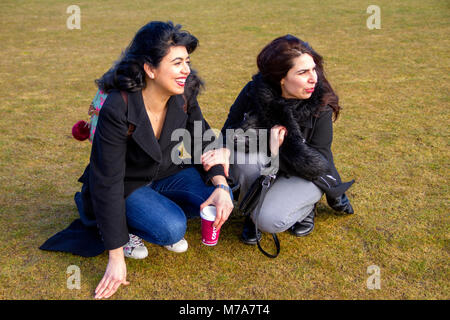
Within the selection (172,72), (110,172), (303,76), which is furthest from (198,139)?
(303,76)

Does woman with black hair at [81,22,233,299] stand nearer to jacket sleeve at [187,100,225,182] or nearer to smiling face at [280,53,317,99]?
jacket sleeve at [187,100,225,182]

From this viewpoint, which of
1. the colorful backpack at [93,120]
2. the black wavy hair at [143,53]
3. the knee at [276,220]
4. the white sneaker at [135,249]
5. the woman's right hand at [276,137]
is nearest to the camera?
the black wavy hair at [143,53]

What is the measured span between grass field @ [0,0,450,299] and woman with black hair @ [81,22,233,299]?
31cm

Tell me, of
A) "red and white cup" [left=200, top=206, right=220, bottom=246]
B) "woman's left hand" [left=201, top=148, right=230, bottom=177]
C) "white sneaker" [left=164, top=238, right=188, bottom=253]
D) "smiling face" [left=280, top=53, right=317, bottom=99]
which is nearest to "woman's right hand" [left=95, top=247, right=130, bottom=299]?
"white sneaker" [left=164, top=238, right=188, bottom=253]

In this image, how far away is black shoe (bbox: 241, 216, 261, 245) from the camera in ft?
10.6

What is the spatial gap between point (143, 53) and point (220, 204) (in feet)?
3.41

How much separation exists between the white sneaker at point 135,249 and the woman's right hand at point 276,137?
3.77 feet

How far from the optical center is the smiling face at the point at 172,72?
108 inches

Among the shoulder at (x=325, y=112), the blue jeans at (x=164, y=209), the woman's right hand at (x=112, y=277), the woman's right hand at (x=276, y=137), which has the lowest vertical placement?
the woman's right hand at (x=112, y=277)

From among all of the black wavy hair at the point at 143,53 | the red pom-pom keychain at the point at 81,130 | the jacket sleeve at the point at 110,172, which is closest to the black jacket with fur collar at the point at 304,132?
the black wavy hair at the point at 143,53

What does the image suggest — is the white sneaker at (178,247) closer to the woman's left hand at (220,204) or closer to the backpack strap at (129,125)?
the woman's left hand at (220,204)

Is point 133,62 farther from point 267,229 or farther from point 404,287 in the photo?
point 404,287

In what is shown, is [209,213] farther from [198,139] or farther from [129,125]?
[129,125]

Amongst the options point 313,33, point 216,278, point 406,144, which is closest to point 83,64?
point 313,33
